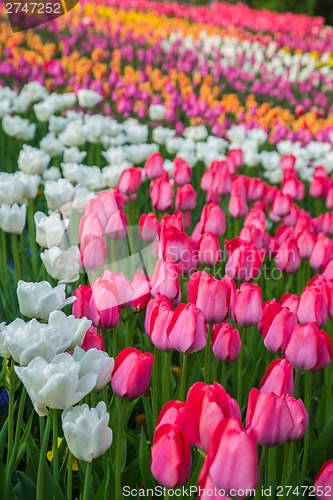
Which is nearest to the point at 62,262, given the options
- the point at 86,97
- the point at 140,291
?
the point at 140,291

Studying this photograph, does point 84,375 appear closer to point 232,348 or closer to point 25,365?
point 25,365

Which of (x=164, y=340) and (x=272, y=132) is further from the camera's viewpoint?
(x=272, y=132)

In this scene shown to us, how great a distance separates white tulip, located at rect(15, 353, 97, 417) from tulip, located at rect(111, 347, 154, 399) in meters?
0.12

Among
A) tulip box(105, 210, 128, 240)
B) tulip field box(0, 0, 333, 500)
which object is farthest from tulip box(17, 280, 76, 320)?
tulip box(105, 210, 128, 240)

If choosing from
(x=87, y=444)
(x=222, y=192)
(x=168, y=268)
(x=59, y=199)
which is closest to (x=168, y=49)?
(x=222, y=192)

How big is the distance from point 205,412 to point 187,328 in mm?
404

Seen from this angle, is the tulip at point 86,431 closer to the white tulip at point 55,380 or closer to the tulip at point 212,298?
the white tulip at point 55,380

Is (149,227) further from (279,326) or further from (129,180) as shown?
(279,326)

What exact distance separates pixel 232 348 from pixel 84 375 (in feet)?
1.66

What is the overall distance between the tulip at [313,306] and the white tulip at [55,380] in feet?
2.28

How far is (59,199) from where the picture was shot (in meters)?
2.34

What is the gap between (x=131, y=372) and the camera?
49.8 inches

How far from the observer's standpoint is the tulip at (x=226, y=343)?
5.18ft

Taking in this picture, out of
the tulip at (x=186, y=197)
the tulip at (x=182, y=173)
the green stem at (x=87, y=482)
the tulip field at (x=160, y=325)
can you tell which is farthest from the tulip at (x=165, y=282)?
the tulip at (x=182, y=173)
